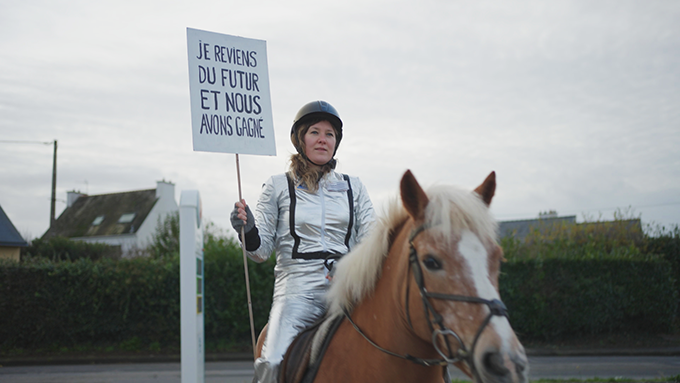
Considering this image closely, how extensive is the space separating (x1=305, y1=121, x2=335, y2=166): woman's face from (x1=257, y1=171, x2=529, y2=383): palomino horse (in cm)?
96

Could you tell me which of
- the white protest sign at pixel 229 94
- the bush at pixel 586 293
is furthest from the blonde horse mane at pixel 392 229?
the bush at pixel 586 293

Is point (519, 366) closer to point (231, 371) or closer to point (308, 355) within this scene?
point (308, 355)

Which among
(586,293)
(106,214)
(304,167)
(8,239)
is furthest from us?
(106,214)

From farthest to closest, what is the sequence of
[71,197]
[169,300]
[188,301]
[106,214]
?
[71,197] → [106,214] → [169,300] → [188,301]

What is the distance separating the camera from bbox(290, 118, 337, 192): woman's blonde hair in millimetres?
2947

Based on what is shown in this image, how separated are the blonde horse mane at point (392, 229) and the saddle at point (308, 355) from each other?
0.08m

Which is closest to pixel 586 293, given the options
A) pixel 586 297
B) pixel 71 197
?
pixel 586 297

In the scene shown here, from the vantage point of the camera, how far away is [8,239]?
20625mm

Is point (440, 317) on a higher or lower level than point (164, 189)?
lower

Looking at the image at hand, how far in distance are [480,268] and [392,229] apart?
0.53 m

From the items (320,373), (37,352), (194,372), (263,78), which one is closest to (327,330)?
(320,373)

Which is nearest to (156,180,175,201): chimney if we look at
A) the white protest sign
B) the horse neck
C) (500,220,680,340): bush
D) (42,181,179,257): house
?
(42,181,179,257): house

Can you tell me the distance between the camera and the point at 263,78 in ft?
11.7

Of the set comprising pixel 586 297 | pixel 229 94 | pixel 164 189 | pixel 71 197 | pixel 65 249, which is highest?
pixel 71 197
